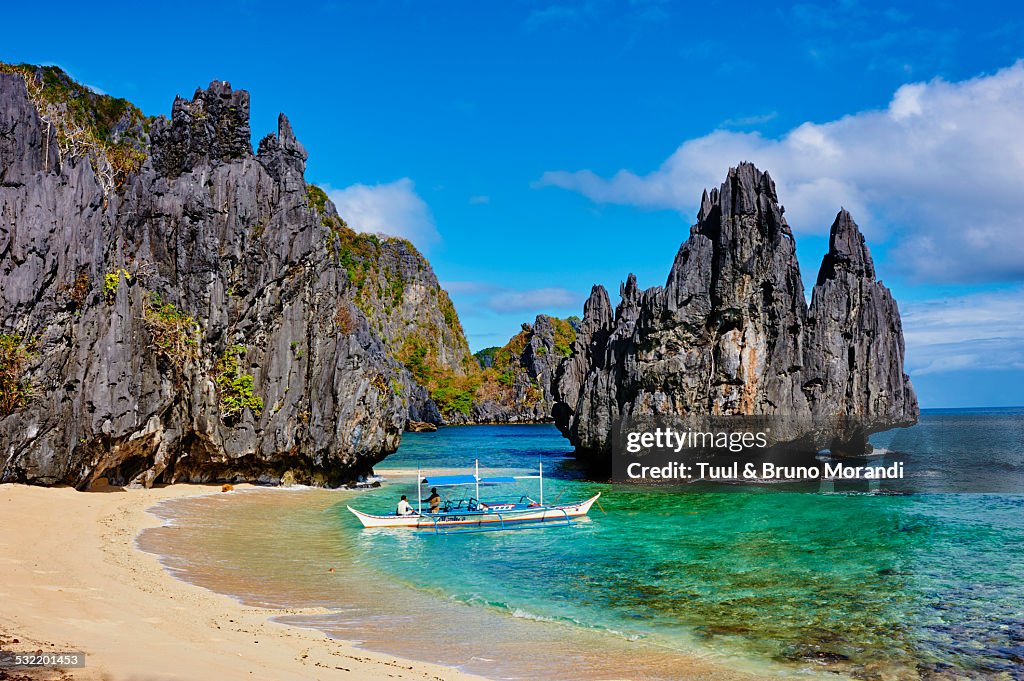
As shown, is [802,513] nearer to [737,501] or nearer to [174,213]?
[737,501]

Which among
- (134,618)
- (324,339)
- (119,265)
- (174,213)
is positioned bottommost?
(134,618)

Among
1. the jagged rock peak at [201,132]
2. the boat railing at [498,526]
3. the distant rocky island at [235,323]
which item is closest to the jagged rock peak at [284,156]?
the distant rocky island at [235,323]

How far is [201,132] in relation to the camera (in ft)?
141

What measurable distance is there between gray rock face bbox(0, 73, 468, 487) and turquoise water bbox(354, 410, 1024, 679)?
7.63 m

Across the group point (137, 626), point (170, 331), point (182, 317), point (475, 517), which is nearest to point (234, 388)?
point (182, 317)

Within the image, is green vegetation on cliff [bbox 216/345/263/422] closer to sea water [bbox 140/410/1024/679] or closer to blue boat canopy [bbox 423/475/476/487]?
sea water [bbox 140/410/1024/679]

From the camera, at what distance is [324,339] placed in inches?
1683

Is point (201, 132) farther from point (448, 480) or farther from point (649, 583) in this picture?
point (649, 583)

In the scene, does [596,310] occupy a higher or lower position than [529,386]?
higher

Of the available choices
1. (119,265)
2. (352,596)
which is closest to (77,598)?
(352,596)

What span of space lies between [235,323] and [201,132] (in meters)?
12.8

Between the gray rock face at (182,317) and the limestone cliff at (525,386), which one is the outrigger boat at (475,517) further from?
the limestone cliff at (525,386)

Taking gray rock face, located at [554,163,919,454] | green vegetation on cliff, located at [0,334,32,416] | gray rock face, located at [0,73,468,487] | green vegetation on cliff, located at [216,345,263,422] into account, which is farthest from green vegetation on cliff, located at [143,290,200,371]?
gray rock face, located at [554,163,919,454]

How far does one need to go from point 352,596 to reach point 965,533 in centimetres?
2756
